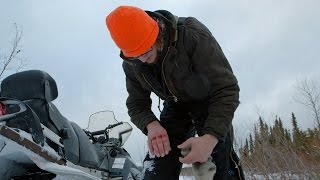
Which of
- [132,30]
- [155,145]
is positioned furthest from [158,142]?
[132,30]

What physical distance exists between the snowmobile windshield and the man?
1.53m

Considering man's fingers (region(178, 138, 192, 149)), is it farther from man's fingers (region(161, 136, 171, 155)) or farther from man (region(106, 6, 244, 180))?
man's fingers (region(161, 136, 171, 155))

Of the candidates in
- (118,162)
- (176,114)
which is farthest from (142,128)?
(118,162)

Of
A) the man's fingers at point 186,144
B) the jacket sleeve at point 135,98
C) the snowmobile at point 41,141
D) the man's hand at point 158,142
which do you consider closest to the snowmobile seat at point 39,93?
the snowmobile at point 41,141

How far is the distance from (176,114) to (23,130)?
98 cm

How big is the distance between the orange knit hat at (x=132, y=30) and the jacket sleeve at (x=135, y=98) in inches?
17.3

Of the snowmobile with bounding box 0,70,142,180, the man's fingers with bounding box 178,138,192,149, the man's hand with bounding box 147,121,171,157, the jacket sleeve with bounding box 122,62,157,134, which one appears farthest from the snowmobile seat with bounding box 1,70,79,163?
the man's fingers with bounding box 178,138,192,149

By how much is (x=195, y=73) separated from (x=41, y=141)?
2.92 feet

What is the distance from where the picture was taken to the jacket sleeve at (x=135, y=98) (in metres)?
2.69

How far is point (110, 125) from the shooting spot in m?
4.34

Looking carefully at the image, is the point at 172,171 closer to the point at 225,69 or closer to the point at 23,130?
the point at 225,69

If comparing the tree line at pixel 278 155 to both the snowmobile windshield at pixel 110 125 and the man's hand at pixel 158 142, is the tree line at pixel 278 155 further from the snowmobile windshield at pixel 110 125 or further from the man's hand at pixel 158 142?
the man's hand at pixel 158 142

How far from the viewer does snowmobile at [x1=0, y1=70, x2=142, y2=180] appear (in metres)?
2.02

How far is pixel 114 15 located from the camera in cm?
225
